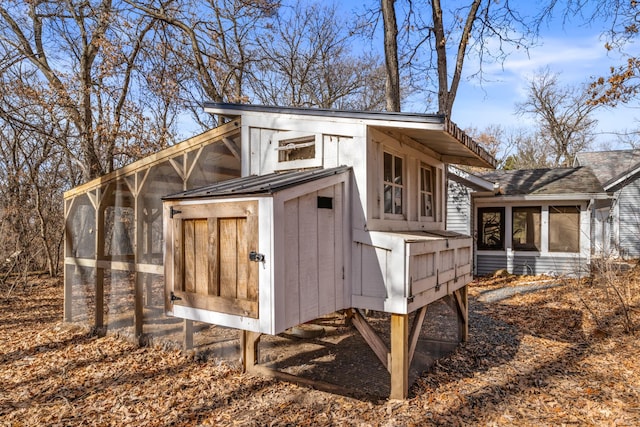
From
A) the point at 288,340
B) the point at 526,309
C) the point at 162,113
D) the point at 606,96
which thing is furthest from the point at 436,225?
the point at 162,113

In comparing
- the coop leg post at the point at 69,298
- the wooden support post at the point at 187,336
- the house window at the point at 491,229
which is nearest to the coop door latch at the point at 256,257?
the wooden support post at the point at 187,336

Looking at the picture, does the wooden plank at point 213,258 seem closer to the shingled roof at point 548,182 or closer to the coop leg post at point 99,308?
the coop leg post at point 99,308

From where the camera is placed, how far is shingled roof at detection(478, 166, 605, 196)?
11.8 meters

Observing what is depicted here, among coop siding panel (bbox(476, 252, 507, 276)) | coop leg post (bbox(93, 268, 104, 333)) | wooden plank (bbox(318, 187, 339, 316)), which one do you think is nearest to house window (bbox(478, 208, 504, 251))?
coop siding panel (bbox(476, 252, 507, 276))

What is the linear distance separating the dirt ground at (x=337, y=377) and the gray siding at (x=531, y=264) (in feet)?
12.1

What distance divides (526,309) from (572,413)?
16.2ft

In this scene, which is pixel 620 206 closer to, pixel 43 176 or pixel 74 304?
pixel 74 304

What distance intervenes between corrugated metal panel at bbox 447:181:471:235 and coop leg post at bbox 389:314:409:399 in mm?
9035

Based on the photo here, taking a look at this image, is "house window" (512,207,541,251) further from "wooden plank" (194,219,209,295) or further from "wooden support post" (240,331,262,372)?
"wooden plank" (194,219,209,295)

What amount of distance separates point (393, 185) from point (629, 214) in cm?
1492

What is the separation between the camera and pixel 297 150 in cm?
488

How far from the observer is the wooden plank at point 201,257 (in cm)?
374

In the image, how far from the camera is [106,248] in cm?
734

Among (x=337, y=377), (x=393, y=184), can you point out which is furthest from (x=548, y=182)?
(x=337, y=377)
